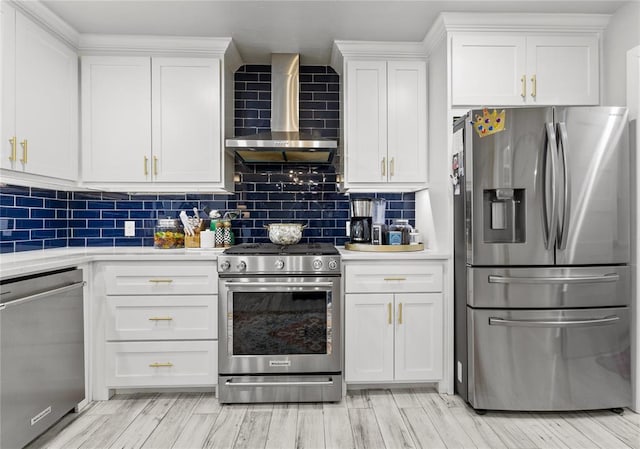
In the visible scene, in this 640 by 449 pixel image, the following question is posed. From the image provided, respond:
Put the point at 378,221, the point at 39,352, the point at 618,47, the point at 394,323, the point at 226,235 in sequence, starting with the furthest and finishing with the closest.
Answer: the point at 378,221
the point at 226,235
the point at 394,323
the point at 618,47
the point at 39,352

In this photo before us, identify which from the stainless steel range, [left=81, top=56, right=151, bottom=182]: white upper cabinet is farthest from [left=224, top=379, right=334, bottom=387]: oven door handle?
[left=81, top=56, right=151, bottom=182]: white upper cabinet

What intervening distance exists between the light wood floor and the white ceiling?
2.43 metres

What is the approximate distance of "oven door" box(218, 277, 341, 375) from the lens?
2.50 m


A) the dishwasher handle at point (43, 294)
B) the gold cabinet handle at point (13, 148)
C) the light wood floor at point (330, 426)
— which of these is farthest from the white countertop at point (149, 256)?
the light wood floor at point (330, 426)

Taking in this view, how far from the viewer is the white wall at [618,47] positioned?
2.38 metres

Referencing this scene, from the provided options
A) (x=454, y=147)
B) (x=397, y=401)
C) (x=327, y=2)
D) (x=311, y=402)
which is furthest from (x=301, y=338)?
(x=327, y=2)

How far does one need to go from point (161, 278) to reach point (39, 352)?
729 millimetres

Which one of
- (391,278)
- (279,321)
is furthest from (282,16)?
Result: (279,321)

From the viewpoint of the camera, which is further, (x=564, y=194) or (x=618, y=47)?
(x=618, y=47)

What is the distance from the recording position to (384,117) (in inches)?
115

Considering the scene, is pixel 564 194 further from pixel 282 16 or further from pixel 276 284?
pixel 282 16

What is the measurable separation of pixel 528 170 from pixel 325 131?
1591 millimetres

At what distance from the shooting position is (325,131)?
330cm

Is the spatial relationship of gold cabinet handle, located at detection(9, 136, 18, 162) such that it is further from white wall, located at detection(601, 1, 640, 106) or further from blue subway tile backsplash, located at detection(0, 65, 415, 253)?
white wall, located at detection(601, 1, 640, 106)
